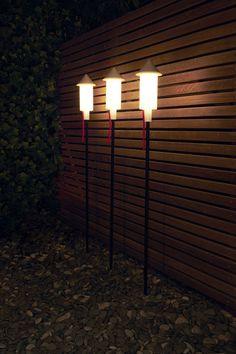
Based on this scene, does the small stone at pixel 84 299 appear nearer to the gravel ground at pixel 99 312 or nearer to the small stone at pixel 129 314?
the gravel ground at pixel 99 312

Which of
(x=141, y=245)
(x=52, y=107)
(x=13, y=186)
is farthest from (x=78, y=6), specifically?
(x=141, y=245)

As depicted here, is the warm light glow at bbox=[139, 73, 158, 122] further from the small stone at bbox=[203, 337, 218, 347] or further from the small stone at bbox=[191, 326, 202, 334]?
the small stone at bbox=[203, 337, 218, 347]

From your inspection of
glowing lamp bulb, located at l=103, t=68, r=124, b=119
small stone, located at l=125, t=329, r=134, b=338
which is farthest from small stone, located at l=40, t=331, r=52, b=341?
glowing lamp bulb, located at l=103, t=68, r=124, b=119

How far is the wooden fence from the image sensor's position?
14.0 feet

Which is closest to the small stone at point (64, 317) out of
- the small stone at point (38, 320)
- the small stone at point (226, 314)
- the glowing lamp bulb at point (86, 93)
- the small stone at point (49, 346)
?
the small stone at point (38, 320)

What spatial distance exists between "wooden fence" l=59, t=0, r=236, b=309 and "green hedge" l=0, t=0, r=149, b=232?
→ 1.06 metres

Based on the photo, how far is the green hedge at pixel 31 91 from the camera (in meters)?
7.00

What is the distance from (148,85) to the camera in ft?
14.8

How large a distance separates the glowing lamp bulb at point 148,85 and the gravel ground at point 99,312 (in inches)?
98.0

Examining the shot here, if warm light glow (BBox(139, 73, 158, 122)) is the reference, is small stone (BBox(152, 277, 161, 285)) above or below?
below

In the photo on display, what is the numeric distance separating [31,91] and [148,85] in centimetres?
366

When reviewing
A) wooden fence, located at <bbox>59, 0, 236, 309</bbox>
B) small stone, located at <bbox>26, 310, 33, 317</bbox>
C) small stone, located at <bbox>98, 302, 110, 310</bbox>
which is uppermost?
wooden fence, located at <bbox>59, 0, 236, 309</bbox>

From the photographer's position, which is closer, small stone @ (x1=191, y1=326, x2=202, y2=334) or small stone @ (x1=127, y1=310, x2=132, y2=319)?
small stone @ (x1=191, y1=326, x2=202, y2=334)

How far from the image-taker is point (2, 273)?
19.2 feet
